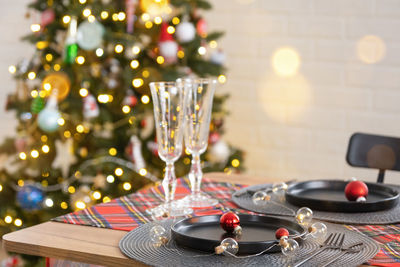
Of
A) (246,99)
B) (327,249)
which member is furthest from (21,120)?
(327,249)

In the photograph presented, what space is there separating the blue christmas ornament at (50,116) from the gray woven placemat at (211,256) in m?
1.90

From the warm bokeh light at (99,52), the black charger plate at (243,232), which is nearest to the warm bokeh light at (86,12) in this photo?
the warm bokeh light at (99,52)

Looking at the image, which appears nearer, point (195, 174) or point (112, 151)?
point (195, 174)

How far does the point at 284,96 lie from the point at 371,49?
52 cm

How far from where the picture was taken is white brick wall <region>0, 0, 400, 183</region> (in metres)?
3.44

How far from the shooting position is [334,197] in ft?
5.69

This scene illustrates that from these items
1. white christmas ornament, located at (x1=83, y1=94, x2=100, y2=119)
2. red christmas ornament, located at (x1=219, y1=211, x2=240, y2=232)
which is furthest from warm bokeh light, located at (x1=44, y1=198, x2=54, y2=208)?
red christmas ornament, located at (x1=219, y1=211, x2=240, y2=232)

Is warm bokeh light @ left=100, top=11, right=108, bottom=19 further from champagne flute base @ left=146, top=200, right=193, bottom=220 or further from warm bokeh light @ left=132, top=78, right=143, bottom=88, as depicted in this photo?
champagne flute base @ left=146, top=200, right=193, bottom=220

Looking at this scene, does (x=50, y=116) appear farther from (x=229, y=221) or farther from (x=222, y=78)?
(x=229, y=221)

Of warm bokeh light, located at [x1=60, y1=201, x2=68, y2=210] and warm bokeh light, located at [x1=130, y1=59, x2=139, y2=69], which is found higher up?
warm bokeh light, located at [x1=130, y1=59, x2=139, y2=69]

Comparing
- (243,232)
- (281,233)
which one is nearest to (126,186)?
(243,232)

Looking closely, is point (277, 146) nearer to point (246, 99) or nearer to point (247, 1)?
point (246, 99)

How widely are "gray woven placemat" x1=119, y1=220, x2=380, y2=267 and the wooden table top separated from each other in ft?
0.08

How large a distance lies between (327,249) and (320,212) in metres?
0.30
